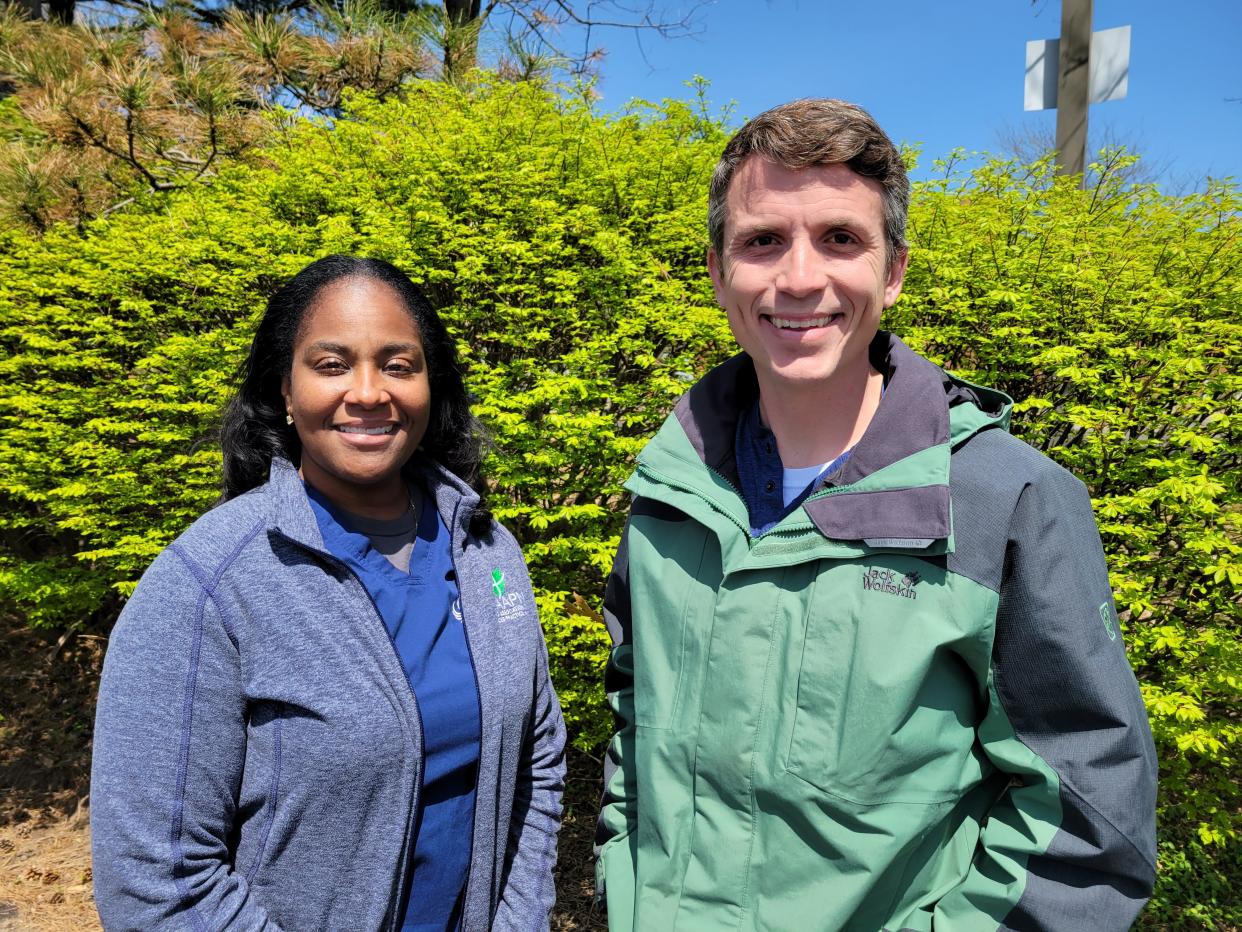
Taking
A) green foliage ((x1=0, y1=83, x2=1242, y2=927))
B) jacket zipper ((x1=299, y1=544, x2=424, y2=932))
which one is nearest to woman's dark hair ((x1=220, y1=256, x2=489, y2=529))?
jacket zipper ((x1=299, y1=544, x2=424, y2=932))

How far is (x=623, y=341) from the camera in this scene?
378cm

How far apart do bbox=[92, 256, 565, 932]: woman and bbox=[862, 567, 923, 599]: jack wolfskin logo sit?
0.80m

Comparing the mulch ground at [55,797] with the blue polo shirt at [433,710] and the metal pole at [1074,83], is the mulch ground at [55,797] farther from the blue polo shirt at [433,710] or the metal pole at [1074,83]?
the metal pole at [1074,83]

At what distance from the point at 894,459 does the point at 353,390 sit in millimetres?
1074

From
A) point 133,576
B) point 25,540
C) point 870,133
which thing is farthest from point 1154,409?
point 25,540

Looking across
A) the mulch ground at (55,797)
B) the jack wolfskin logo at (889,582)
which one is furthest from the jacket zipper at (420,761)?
the mulch ground at (55,797)

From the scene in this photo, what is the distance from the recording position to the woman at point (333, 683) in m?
1.39

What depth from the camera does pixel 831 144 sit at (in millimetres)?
1375

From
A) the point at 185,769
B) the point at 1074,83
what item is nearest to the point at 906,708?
the point at 185,769

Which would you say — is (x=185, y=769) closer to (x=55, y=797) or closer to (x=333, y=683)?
(x=333, y=683)

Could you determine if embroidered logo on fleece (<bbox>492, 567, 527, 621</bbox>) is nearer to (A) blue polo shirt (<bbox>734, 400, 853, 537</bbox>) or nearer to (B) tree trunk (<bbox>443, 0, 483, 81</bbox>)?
(A) blue polo shirt (<bbox>734, 400, 853, 537</bbox>)

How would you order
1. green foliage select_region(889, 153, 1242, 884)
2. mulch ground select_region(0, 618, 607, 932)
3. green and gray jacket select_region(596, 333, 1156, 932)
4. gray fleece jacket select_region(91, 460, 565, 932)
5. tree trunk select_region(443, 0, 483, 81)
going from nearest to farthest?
green and gray jacket select_region(596, 333, 1156, 932), gray fleece jacket select_region(91, 460, 565, 932), green foliage select_region(889, 153, 1242, 884), mulch ground select_region(0, 618, 607, 932), tree trunk select_region(443, 0, 483, 81)

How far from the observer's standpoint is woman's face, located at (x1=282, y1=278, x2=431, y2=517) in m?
1.68

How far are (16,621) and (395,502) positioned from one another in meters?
8.26
